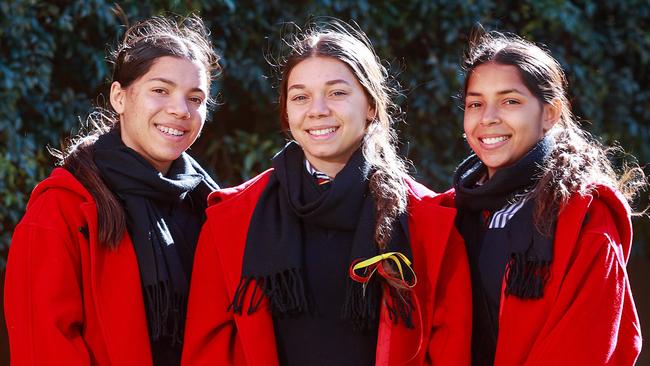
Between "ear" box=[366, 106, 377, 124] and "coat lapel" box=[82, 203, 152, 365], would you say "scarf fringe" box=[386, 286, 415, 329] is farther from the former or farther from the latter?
"coat lapel" box=[82, 203, 152, 365]

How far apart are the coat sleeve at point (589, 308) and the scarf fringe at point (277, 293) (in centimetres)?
71

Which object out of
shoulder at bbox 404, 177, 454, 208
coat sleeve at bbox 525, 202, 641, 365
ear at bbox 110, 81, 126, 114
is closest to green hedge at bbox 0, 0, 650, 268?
ear at bbox 110, 81, 126, 114

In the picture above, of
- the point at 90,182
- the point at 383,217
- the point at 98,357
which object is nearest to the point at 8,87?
the point at 90,182

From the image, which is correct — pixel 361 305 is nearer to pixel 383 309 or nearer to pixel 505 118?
pixel 383 309

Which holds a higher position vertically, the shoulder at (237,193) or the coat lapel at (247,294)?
the shoulder at (237,193)

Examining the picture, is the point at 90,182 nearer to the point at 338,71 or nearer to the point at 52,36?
the point at 338,71

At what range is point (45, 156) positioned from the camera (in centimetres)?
461

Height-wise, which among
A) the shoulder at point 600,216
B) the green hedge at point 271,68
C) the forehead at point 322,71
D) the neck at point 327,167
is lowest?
the shoulder at point 600,216

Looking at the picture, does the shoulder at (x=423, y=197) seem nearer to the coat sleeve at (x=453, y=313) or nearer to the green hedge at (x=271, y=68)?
the coat sleeve at (x=453, y=313)

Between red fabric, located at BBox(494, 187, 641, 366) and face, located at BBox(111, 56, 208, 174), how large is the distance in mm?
1179

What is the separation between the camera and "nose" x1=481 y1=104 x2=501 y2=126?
10.3 ft

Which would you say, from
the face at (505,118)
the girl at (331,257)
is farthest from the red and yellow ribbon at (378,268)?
the face at (505,118)

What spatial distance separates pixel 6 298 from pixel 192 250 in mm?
618

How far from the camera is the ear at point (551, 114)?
320 cm
